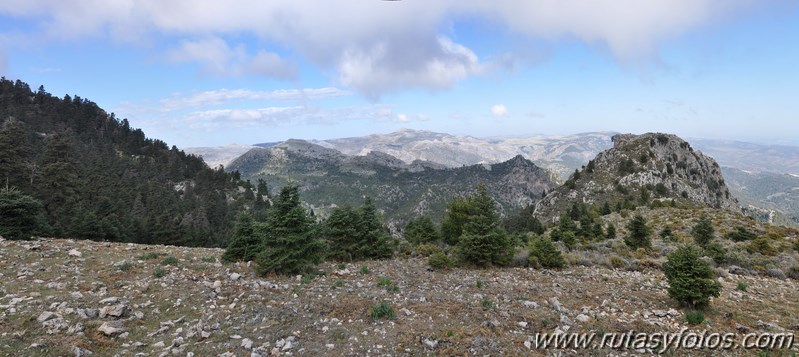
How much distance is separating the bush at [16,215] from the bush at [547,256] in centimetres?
3262

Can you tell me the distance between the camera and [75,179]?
64875 millimetres

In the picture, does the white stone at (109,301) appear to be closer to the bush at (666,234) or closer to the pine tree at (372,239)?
the pine tree at (372,239)

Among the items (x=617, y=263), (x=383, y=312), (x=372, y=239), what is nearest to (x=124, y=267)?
(x=383, y=312)

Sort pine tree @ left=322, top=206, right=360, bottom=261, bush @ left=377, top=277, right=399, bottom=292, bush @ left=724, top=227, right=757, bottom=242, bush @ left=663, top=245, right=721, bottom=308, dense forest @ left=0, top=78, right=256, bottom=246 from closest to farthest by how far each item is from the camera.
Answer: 1. bush @ left=663, top=245, right=721, bottom=308
2. bush @ left=377, top=277, right=399, bottom=292
3. pine tree @ left=322, top=206, right=360, bottom=261
4. bush @ left=724, top=227, right=757, bottom=242
5. dense forest @ left=0, top=78, right=256, bottom=246

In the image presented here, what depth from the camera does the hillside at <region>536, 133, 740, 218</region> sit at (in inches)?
4444

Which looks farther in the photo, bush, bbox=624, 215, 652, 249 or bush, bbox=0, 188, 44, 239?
bush, bbox=624, 215, 652, 249

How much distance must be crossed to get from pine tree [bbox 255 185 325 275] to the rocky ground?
0.94 meters

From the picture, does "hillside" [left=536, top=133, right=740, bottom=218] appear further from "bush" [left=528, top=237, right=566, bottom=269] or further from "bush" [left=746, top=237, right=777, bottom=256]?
"bush" [left=528, top=237, right=566, bottom=269]

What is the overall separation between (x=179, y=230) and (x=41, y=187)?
19.4 m

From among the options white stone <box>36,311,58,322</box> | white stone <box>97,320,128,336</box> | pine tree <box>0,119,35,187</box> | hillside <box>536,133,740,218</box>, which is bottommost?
hillside <box>536,133,740,218</box>

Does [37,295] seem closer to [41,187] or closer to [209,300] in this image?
[209,300]

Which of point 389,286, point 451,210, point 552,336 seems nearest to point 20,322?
point 389,286

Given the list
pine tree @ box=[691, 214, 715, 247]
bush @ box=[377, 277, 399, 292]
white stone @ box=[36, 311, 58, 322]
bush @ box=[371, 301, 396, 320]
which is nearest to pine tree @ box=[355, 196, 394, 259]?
bush @ box=[377, 277, 399, 292]

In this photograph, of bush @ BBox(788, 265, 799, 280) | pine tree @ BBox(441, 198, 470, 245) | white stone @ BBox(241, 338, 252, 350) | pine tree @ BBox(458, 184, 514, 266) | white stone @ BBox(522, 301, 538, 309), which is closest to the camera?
white stone @ BBox(241, 338, 252, 350)
